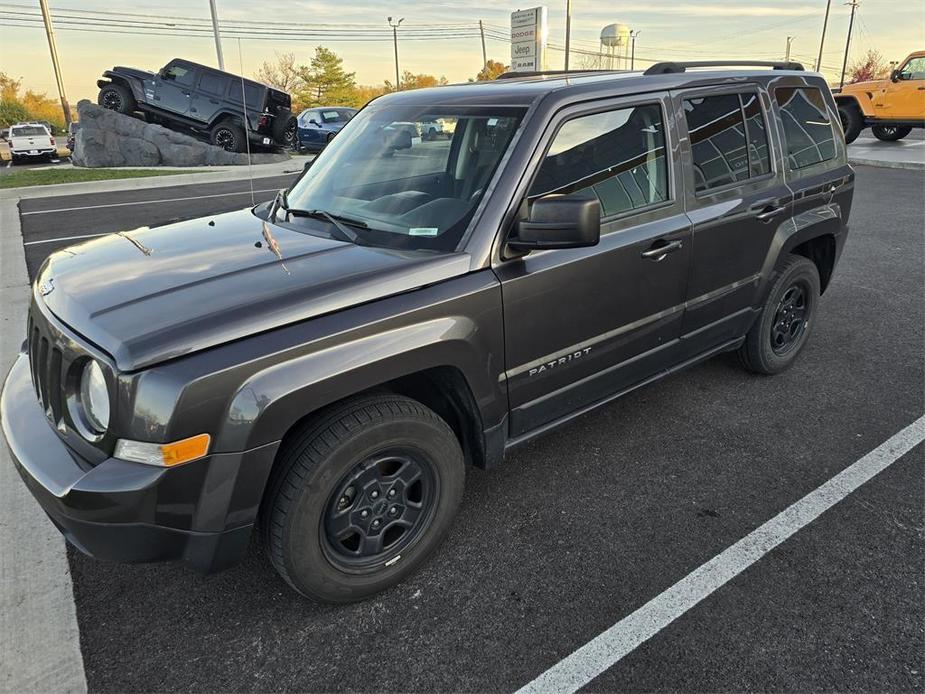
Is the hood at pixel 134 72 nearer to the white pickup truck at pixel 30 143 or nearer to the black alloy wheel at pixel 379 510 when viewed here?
the white pickup truck at pixel 30 143

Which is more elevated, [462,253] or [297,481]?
[462,253]

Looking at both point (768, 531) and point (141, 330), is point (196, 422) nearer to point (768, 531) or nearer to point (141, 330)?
point (141, 330)

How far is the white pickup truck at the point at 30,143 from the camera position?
25.9 meters

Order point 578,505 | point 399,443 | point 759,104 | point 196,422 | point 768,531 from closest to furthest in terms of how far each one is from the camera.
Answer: point 196,422, point 399,443, point 768,531, point 578,505, point 759,104

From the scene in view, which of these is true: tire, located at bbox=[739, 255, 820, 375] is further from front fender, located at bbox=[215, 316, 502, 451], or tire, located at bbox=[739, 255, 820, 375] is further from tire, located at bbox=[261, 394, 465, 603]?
tire, located at bbox=[261, 394, 465, 603]

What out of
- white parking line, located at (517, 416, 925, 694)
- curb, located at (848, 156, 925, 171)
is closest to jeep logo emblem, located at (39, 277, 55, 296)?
white parking line, located at (517, 416, 925, 694)

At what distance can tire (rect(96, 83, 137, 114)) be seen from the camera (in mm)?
20094

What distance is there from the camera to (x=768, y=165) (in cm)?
376

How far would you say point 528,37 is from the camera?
34406 mm

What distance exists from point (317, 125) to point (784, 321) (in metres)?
21.1

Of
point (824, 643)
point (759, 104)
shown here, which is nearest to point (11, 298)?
point (759, 104)

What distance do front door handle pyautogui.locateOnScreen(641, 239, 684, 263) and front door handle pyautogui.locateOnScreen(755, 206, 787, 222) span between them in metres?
0.79

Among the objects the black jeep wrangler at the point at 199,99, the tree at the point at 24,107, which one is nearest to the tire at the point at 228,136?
the black jeep wrangler at the point at 199,99

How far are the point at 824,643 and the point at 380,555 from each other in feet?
5.21
